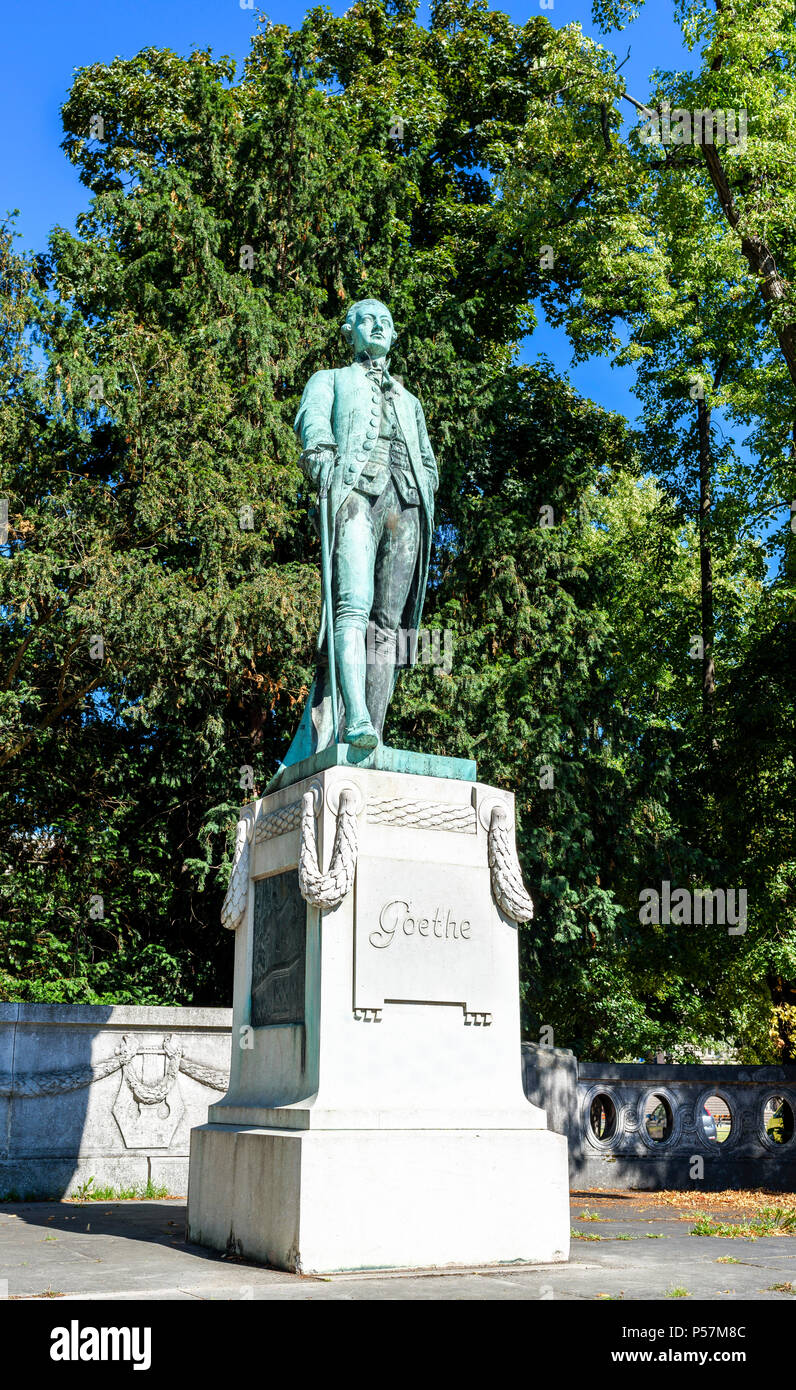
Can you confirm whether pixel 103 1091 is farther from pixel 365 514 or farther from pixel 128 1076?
pixel 365 514

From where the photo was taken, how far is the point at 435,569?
22.1 meters

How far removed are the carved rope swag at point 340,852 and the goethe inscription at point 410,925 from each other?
0.92 feet

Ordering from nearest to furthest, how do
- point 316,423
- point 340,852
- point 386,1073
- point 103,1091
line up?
point 386,1073 < point 340,852 < point 316,423 < point 103,1091

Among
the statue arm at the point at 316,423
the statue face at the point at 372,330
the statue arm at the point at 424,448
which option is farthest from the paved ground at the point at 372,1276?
the statue face at the point at 372,330

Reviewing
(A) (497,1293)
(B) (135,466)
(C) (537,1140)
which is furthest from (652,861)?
(A) (497,1293)

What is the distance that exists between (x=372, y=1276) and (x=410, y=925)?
1.83 meters

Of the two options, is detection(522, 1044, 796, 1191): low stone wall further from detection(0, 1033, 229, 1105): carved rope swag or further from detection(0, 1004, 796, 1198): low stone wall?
detection(0, 1033, 229, 1105): carved rope swag

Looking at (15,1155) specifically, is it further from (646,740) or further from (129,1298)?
(646,740)

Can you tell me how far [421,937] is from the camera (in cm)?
739

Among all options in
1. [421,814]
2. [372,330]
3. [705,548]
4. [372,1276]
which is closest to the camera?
[372,1276]

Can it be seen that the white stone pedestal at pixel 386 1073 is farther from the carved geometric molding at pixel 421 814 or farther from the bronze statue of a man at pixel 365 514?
the bronze statue of a man at pixel 365 514

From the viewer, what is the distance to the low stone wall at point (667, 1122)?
45.4 feet

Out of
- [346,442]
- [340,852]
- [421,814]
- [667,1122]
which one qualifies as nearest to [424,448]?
[346,442]

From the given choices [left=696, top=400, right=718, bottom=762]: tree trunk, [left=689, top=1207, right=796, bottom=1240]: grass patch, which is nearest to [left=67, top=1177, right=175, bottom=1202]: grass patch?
[left=689, top=1207, right=796, bottom=1240]: grass patch
